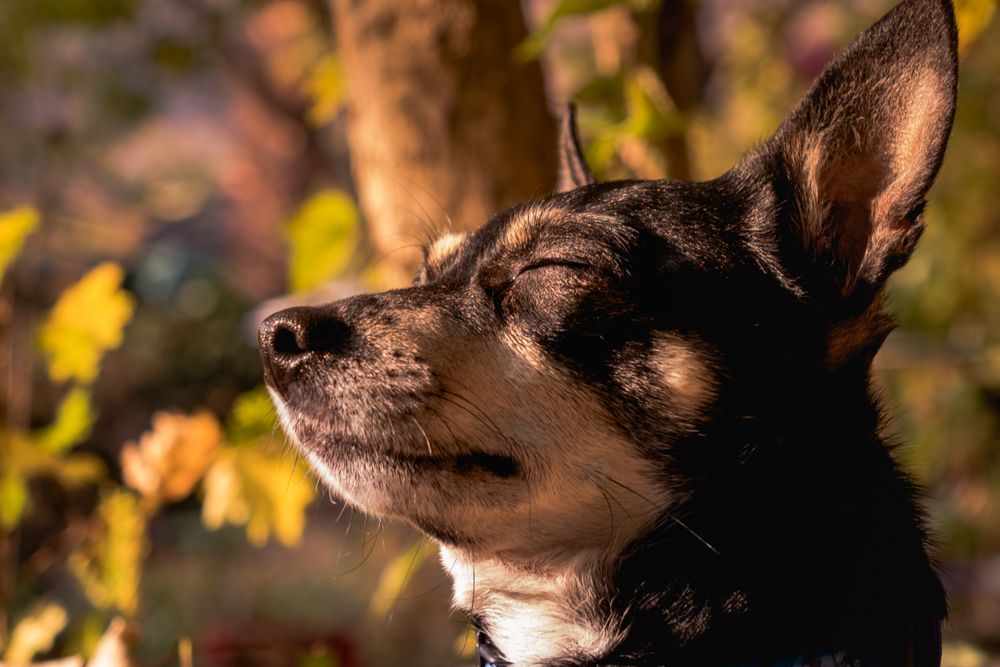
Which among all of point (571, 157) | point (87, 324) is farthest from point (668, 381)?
point (87, 324)

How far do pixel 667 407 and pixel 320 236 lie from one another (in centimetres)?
137

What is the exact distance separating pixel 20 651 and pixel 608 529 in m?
1.49

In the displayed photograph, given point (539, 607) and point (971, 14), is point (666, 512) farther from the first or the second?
point (971, 14)

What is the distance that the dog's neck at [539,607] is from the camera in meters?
1.70

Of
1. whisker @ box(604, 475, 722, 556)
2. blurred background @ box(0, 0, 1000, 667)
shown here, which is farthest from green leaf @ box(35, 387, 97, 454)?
whisker @ box(604, 475, 722, 556)

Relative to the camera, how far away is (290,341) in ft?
5.39

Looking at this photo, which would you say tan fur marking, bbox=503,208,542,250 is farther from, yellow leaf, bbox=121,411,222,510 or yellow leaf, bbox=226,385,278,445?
yellow leaf, bbox=121,411,222,510

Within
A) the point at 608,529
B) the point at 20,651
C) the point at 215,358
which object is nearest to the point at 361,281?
the point at 20,651

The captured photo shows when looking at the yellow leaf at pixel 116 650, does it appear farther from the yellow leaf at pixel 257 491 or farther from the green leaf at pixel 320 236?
the green leaf at pixel 320 236

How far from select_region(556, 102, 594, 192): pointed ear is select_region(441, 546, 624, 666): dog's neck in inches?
33.9

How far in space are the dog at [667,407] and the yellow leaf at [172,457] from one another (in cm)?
110

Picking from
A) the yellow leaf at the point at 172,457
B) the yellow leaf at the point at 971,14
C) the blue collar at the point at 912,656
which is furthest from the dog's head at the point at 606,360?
the yellow leaf at the point at 172,457

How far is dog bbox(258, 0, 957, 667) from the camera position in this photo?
1601 mm

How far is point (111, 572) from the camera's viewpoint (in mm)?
2818
